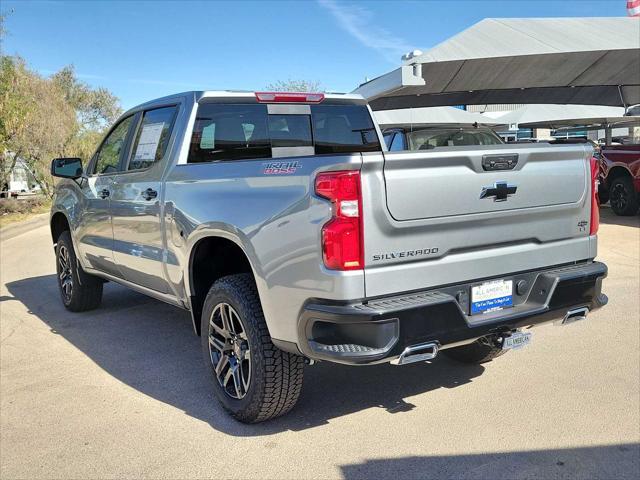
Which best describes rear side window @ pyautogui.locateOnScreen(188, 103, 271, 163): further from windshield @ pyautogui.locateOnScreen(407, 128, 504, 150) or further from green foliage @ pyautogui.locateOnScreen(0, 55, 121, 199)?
green foliage @ pyautogui.locateOnScreen(0, 55, 121, 199)

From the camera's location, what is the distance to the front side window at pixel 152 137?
443 cm

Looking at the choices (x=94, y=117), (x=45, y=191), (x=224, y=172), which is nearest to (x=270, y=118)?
(x=224, y=172)

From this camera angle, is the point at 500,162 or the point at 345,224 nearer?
the point at 345,224

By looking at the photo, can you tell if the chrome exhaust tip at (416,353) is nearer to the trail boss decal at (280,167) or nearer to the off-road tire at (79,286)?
the trail boss decal at (280,167)

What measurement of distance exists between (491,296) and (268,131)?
88.6 inches

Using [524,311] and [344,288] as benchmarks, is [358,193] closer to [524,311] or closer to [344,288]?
[344,288]

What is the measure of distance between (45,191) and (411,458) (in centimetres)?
2281

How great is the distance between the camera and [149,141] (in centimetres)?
466

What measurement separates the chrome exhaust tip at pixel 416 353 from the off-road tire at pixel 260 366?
69cm

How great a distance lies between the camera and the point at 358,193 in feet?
9.09

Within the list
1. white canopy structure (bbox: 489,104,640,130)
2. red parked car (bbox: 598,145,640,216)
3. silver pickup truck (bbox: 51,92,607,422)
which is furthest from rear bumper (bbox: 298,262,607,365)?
white canopy structure (bbox: 489,104,640,130)

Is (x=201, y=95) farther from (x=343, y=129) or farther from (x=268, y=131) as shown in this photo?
(x=343, y=129)

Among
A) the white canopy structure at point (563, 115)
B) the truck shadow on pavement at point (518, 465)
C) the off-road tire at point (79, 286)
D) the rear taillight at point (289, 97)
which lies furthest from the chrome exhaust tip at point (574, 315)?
the white canopy structure at point (563, 115)

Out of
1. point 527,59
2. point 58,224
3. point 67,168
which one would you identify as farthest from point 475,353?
point 527,59
